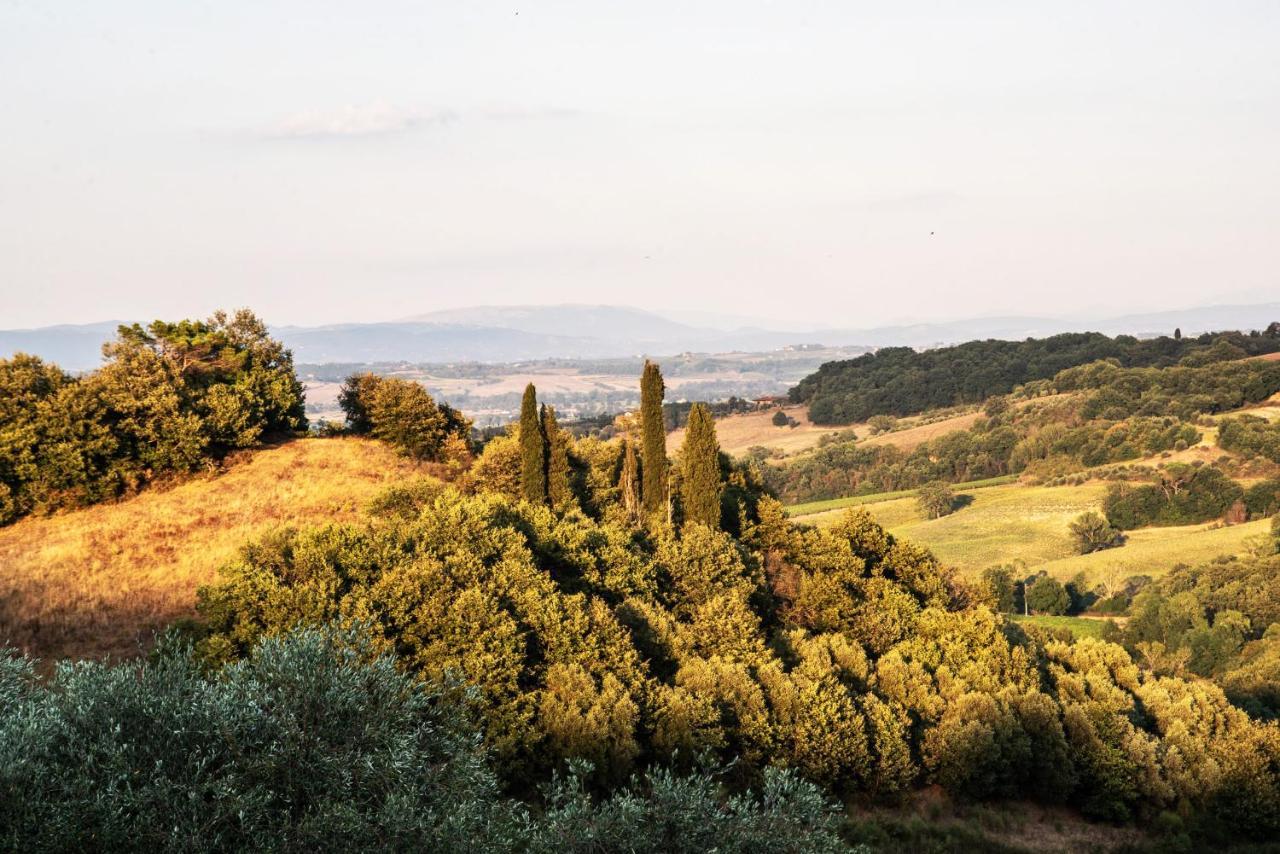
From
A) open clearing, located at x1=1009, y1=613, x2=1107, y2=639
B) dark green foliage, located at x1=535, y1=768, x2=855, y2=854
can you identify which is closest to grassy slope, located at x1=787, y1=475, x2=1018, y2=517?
open clearing, located at x1=1009, y1=613, x2=1107, y2=639

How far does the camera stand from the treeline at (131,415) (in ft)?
115

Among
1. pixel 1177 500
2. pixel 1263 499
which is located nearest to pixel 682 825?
pixel 1177 500

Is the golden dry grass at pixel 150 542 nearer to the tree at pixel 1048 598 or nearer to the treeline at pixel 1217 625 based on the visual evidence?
the treeline at pixel 1217 625

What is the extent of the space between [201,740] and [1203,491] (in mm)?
107360

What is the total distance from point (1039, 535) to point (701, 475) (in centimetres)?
6919

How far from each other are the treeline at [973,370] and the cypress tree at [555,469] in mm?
127400

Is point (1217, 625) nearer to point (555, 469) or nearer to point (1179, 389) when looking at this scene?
point (555, 469)

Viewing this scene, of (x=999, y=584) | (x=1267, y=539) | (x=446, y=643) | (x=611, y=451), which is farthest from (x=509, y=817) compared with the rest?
(x=1267, y=539)

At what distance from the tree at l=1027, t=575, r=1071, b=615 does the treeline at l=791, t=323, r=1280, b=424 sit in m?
84.3

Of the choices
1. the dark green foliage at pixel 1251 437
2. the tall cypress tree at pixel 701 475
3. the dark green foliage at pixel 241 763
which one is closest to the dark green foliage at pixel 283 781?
the dark green foliage at pixel 241 763

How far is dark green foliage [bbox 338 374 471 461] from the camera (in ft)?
143

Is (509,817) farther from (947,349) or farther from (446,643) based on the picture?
(947,349)

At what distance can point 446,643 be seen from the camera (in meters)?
26.1

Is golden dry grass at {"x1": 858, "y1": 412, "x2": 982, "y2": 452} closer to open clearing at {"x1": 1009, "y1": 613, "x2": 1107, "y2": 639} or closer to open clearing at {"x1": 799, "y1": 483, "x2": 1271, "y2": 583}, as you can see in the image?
open clearing at {"x1": 799, "y1": 483, "x2": 1271, "y2": 583}
